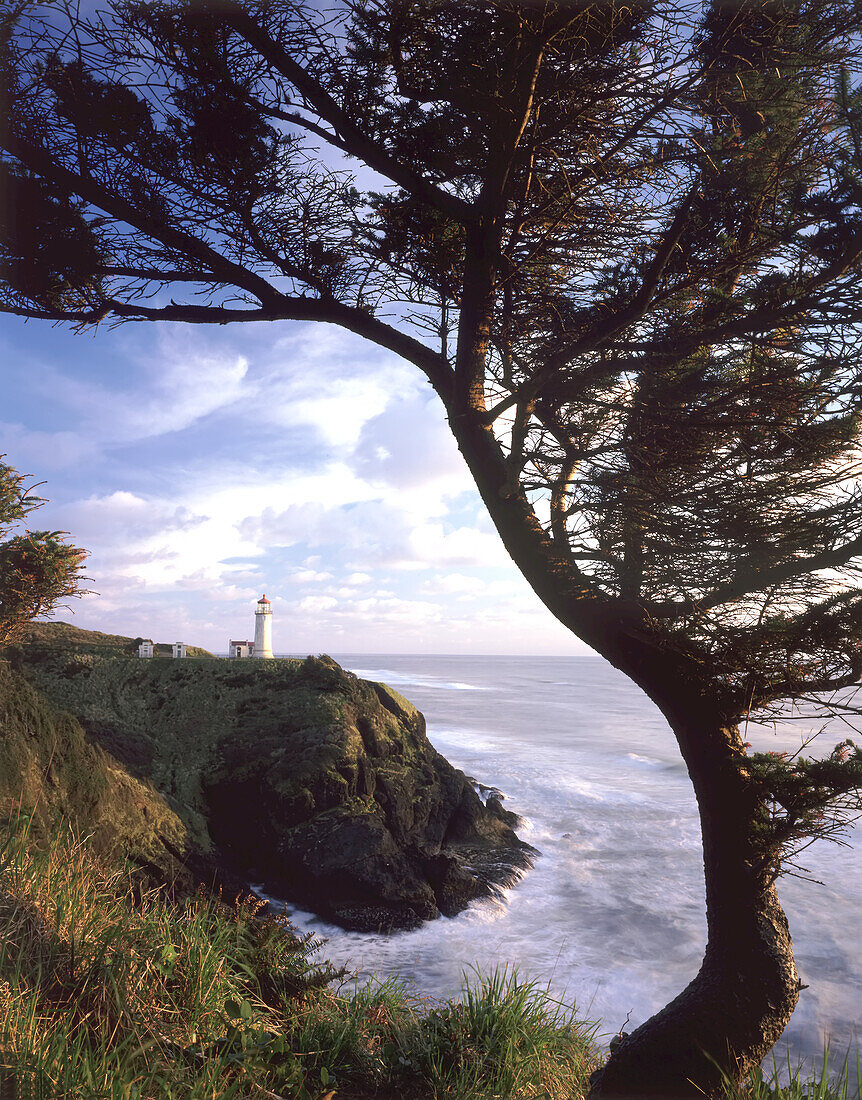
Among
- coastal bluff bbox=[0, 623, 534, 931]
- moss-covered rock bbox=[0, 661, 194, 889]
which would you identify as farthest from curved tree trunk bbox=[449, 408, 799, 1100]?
coastal bluff bbox=[0, 623, 534, 931]

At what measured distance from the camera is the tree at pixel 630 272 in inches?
145

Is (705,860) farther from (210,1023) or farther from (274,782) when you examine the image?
(274,782)

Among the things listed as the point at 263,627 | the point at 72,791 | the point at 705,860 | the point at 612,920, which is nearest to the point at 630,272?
the point at 705,860

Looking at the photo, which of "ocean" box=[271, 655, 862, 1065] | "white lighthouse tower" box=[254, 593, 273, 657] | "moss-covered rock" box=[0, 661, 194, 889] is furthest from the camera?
"white lighthouse tower" box=[254, 593, 273, 657]

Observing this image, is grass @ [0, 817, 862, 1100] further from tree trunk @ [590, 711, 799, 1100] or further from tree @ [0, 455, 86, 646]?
tree @ [0, 455, 86, 646]

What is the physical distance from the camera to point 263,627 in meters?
16.2

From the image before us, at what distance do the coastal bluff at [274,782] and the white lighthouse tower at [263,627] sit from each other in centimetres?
547

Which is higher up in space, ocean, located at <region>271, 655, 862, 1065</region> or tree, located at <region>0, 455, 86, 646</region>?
tree, located at <region>0, 455, 86, 646</region>

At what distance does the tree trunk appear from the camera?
3623 mm

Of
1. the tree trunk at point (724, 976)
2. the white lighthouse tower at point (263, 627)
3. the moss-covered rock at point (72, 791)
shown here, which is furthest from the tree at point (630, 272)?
the white lighthouse tower at point (263, 627)

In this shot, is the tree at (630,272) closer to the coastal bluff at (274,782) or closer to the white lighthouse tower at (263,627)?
the coastal bluff at (274,782)

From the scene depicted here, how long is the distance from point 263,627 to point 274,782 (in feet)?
28.4

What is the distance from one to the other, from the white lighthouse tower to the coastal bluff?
547 centimetres

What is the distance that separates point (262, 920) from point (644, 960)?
592 cm
